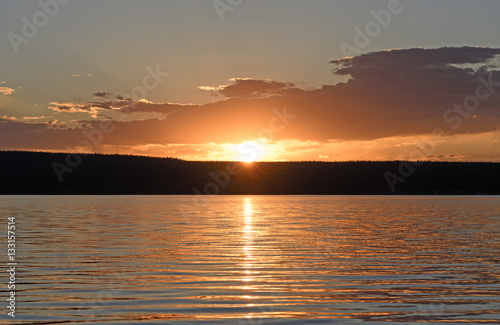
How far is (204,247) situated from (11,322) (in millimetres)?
19724

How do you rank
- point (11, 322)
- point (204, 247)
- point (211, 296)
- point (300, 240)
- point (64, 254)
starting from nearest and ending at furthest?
point (11, 322) → point (211, 296) → point (64, 254) → point (204, 247) → point (300, 240)

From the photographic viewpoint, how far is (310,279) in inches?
958

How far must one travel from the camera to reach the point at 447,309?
61.6 feet

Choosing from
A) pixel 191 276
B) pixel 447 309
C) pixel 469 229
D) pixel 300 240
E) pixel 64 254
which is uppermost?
pixel 469 229

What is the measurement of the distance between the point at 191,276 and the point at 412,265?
10.3 metres

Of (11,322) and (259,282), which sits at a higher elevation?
(259,282)

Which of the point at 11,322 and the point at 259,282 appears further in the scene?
the point at 259,282

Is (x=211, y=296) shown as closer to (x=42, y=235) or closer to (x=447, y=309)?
(x=447, y=309)

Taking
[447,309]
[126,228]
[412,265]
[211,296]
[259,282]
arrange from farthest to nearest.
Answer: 1. [126,228]
2. [412,265]
3. [259,282]
4. [211,296]
5. [447,309]

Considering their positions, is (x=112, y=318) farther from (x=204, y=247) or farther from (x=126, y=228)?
(x=126, y=228)

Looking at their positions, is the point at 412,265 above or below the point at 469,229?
below

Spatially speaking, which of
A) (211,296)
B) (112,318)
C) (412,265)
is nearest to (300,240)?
(412,265)

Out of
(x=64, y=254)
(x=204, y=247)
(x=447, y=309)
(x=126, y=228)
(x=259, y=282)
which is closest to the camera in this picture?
(x=447, y=309)

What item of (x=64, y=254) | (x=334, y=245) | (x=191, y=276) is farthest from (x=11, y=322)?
(x=334, y=245)
